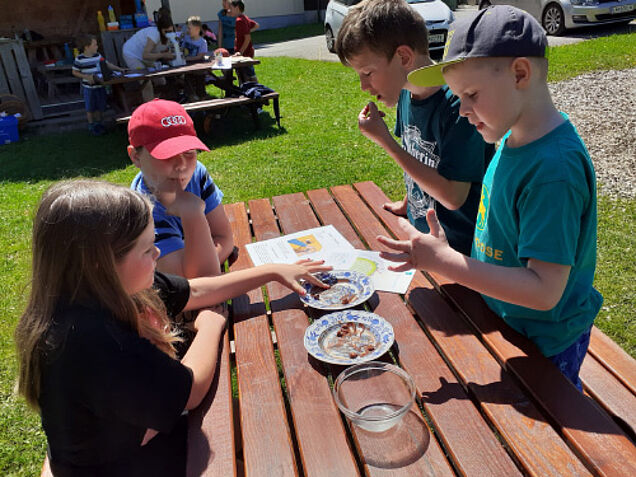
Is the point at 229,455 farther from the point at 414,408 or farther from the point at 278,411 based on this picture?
A: the point at 414,408

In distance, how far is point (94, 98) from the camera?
834cm

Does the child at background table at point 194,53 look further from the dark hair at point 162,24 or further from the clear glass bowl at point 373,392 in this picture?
the clear glass bowl at point 373,392

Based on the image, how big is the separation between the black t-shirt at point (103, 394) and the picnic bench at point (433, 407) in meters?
0.16

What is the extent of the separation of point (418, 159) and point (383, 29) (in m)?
→ 0.61

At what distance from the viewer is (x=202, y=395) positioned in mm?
1485

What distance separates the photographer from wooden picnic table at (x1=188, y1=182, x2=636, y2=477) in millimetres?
1215

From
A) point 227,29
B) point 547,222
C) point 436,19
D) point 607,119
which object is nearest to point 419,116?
point 547,222

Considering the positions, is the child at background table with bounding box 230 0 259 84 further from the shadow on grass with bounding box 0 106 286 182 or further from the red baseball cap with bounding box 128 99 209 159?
the red baseball cap with bounding box 128 99 209 159

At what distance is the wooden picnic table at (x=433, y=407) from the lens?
121 cm

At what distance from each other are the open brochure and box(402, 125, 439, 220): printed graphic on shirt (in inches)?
16.7

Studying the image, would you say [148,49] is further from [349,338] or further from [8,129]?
[349,338]

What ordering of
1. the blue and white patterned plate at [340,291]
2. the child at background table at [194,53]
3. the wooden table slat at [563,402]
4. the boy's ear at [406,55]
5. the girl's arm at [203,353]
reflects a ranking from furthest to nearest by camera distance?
the child at background table at [194,53] < the boy's ear at [406,55] < the blue and white patterned plate at [340,291] < the girl's arm at [203,353] < the wooden table slat at [563,402]

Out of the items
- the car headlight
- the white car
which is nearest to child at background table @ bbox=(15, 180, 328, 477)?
the white car

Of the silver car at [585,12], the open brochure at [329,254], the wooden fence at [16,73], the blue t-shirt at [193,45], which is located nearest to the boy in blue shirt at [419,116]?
the open brochure at [329,254]
